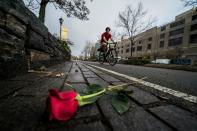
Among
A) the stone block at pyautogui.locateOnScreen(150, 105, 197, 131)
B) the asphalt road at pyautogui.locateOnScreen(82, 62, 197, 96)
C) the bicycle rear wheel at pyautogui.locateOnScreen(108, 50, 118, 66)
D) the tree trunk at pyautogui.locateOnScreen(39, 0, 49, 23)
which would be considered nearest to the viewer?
the stone block at pyautogui.locateOnScreen(150, 105, 197, 131)

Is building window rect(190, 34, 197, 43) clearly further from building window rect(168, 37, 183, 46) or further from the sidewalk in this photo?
the sidewalk

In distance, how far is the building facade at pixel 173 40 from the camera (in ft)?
132

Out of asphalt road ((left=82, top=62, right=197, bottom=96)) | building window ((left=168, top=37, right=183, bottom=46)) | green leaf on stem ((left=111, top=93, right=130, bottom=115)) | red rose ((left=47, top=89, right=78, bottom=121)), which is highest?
building window ((left=168, top=37, right=183, bottom=46))

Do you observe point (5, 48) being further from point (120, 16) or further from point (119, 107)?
point (120, 16)

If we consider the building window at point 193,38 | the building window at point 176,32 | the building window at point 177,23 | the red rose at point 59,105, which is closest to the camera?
the red rose at point 59,105

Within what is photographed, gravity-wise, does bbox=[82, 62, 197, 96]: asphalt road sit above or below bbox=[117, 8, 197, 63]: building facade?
below

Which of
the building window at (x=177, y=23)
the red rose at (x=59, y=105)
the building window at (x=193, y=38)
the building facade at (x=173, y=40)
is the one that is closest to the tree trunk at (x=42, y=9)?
the red rose at (x=59, y=105)

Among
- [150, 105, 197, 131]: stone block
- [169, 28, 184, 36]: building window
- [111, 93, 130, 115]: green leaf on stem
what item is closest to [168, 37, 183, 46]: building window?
[169, 28, 184, 36]: building window

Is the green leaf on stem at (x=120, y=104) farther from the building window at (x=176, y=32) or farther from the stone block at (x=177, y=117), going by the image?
the building window at (x=176, y=32)

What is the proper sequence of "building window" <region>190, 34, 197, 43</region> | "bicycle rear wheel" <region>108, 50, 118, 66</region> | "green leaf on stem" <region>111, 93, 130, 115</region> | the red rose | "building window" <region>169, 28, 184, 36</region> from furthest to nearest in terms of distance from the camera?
"building window" <region>169, 28, 184, 36</region> → "building window" <region>190, 34, 197, 43</region> → "bicycle rear wheel" <region>108, 50, 118, 66</region> → "green leaf on stem" <region>111, 93, 130, 115</region> → the red rose

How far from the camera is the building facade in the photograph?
132 ft

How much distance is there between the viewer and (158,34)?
53562mm

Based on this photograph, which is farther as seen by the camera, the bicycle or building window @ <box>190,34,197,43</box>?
building window @ <box>190,34,197,43</box>

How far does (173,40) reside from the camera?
154ft
